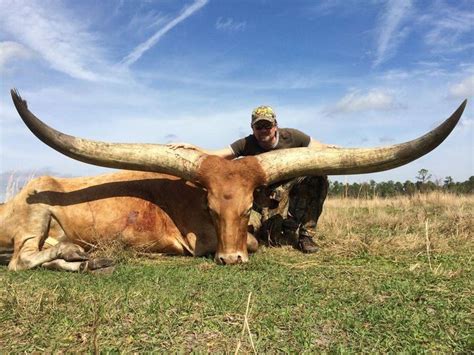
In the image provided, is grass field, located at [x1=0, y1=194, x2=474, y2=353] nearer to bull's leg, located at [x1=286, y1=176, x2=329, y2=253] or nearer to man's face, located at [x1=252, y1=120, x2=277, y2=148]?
bull's leg, located at [x1=286, y1=176, x2=329, y2=253]

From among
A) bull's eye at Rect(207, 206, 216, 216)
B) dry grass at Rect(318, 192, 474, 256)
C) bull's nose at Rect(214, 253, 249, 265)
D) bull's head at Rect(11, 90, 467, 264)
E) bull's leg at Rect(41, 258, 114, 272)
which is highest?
bull's head at Rect(11, 90, 467, 264)

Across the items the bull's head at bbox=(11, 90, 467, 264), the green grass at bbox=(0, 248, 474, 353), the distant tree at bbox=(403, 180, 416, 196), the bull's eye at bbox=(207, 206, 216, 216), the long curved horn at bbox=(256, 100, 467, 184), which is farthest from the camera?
the distant tree at bbox=(403, 180, 416, 196)

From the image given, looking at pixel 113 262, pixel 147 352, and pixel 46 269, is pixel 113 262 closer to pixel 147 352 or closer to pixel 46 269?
pixel 46 269

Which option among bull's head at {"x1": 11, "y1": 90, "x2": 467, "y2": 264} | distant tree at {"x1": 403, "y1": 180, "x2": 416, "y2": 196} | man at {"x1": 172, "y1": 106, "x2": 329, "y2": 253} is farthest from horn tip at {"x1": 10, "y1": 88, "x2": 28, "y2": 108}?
distant tree at {"x1": 403, "y1": 180, "x2": 416, "y2": 196}

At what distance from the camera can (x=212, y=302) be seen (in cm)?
325

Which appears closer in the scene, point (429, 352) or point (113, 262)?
point (429, 352)

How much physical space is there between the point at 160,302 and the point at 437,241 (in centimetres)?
386

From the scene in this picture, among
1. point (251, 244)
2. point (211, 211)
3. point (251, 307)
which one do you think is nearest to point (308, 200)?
point (251, 244)

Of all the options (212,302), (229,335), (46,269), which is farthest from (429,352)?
(46,269)

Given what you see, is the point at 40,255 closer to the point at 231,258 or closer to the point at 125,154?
the point at 125,154

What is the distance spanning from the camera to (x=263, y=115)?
21.3ft

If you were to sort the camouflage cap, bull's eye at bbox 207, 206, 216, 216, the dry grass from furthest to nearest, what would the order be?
1. the camouflage cap
2. the dry grass
3. bull's eye at bbox 207, 206, 216, 216

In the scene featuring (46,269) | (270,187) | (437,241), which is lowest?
(46,269)

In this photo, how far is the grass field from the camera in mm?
2619
